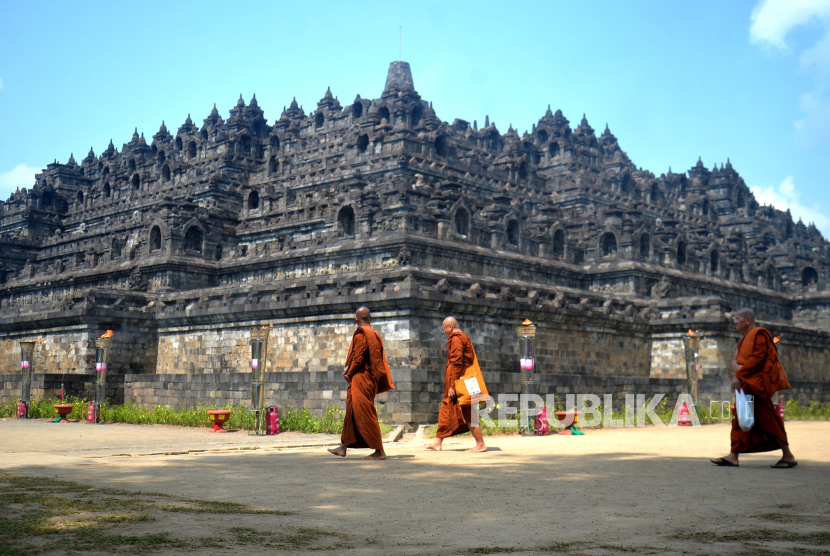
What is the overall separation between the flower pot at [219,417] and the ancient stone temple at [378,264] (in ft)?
8.25

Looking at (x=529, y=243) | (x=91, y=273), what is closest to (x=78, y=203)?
(x=91, y=273)

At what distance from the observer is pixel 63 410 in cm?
2459

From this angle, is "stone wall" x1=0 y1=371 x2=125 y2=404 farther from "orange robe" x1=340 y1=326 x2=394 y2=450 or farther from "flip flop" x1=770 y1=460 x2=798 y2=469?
"flip flop" x1=770 y1=460 x2=798 y2=469

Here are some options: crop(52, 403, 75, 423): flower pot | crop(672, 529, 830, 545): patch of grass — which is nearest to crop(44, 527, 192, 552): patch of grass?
crop(672, 529, 830, 545): patch of grass

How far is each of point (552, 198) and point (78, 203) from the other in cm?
3036

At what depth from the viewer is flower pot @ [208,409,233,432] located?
64.3 feet

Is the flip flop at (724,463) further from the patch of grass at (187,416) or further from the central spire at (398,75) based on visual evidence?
the central spire at (398,75)

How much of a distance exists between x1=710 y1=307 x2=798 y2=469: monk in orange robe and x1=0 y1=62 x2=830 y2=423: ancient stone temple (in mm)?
10013

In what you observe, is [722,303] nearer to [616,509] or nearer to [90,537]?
[616,509]

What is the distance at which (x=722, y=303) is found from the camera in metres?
31.5

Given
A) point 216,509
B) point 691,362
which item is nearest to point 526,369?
point 691,362

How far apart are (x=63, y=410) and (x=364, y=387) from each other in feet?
51.0

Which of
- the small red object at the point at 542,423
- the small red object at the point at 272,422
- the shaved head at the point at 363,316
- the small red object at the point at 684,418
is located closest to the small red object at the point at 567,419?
the small red object at the point at 542,423

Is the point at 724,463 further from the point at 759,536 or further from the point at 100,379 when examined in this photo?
the point at 100,379
